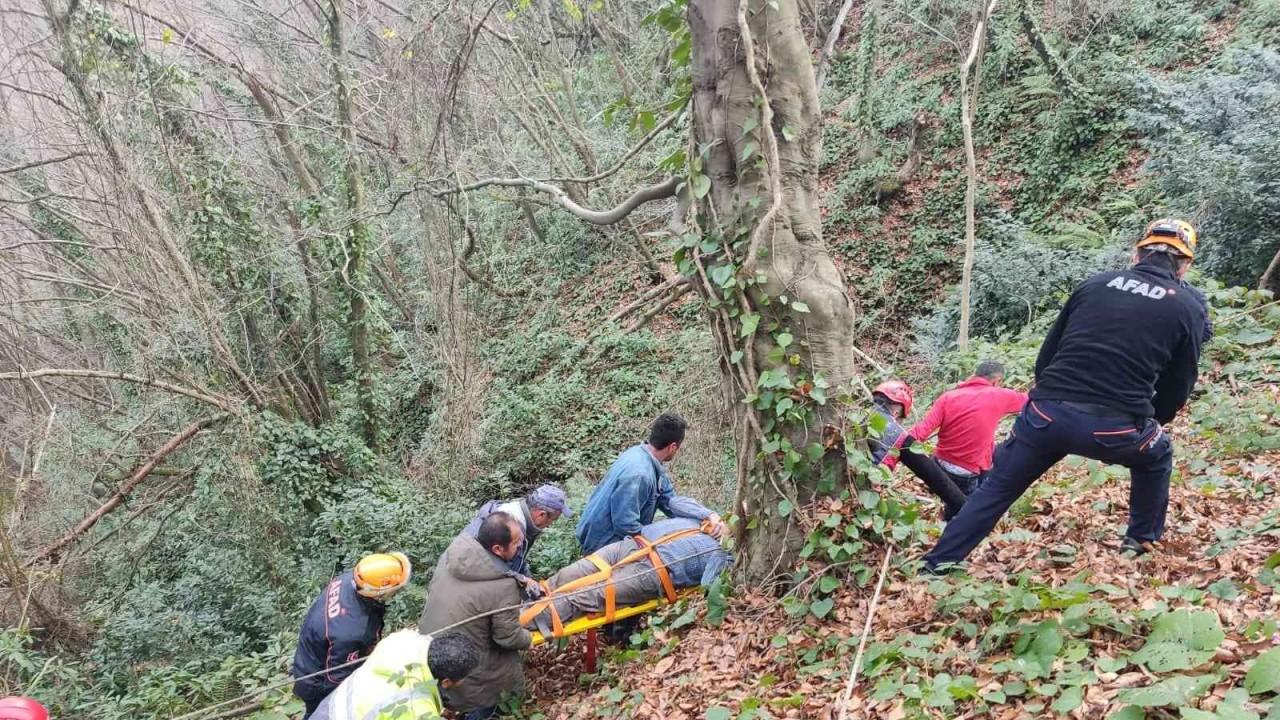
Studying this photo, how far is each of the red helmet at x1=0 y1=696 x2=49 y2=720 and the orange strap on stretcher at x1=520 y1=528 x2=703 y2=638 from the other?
2685mm

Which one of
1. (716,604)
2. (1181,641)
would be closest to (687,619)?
(716,604)

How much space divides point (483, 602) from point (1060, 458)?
128 inches

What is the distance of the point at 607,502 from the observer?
5285 millimetres

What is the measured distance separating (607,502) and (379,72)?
918 centimetres

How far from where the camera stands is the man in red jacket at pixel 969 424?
4.69 meters

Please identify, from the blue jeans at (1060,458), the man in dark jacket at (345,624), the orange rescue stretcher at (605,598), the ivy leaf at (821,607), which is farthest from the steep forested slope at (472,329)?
the man in dark jacket at (345,624)

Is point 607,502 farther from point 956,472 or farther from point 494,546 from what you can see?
point 956,472

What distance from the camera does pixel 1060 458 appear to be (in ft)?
10.7

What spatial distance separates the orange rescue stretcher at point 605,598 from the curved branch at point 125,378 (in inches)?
275

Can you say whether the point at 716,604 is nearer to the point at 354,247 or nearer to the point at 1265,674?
the point at 1265,674

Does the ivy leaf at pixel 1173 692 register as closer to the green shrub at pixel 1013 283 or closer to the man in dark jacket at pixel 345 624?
the man in dark jacket at pixel 345 624

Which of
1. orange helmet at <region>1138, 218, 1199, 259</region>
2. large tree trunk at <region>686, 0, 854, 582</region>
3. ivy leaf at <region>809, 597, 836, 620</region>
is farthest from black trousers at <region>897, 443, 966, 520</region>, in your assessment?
orange helmet at <region>1138, 218, 1199, 259</region>

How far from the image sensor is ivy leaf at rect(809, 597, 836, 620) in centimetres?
362

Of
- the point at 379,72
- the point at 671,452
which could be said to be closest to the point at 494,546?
the point at 671,452
